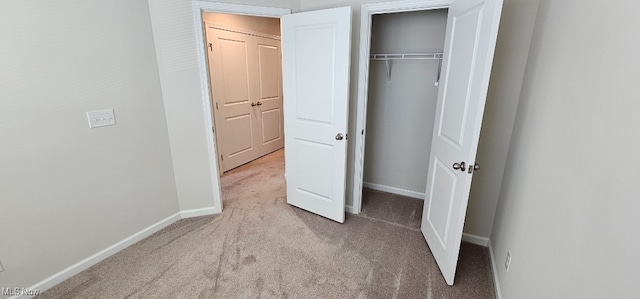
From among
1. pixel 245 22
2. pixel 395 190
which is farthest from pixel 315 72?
pixel 245 22

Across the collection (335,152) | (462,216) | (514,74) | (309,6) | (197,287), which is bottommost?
(197,287)

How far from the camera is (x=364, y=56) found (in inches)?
94.9

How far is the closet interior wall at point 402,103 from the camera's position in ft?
9.18

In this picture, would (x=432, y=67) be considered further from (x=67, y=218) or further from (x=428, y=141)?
(x=67, y=218)

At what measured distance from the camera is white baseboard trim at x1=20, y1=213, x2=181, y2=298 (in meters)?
1.84

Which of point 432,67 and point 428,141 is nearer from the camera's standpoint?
point 432,67

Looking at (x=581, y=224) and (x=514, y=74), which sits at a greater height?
(x=514, y=74)

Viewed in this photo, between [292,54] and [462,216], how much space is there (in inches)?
74.1

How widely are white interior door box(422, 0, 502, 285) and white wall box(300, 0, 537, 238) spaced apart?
33 cm

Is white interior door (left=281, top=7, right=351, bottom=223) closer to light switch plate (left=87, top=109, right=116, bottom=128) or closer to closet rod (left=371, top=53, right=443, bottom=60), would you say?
closet rod (left=371, top=53, right=443, bottom=60)

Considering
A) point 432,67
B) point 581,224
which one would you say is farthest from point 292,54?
point 581,224

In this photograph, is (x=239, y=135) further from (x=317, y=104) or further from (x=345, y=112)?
(x=345, y=112)

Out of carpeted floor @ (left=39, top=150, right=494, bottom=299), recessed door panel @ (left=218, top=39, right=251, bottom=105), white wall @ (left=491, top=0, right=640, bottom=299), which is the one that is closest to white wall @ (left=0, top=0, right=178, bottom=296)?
carpeted floor @ (left=39, top=150, right=494, bottom=299)

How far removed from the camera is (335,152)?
249cm
